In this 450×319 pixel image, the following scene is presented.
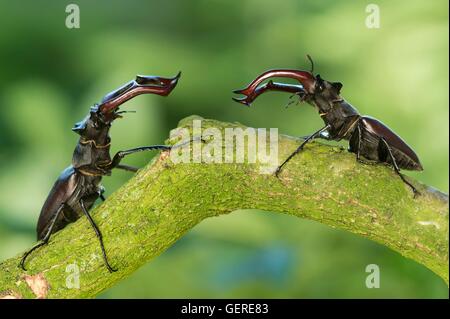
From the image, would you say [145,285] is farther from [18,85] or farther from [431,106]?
[431,106]

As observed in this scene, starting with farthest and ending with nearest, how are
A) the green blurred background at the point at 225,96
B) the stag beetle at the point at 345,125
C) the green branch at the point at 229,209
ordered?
1. the green blurred background at the point at 225,96
2. the stag beetle at the point at 345,125
3. the green branch at the point at 229,209

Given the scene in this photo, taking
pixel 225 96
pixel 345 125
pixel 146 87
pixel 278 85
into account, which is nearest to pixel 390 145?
pixel 345 125

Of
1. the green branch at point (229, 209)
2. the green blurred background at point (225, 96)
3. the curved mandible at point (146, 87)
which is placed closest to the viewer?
the green branch at point (229, 209)

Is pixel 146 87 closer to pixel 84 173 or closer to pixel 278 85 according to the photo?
pixel 278 85

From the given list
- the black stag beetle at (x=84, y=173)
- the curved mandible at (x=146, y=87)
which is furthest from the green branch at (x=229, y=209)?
the black stag beetle at (x=84, y=173)

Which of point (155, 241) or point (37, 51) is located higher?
point (37, 51)

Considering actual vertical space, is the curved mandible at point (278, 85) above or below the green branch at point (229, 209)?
above

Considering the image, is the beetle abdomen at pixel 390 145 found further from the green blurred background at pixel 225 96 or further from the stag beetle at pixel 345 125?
the green blurred background at pixel 225 96
